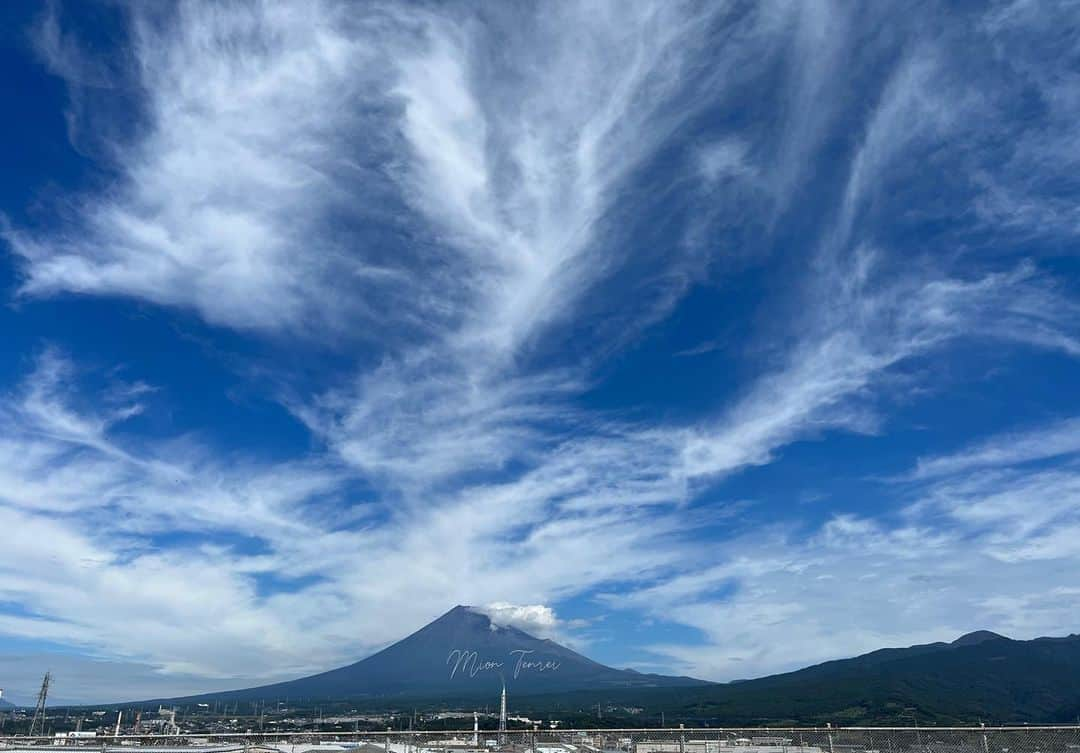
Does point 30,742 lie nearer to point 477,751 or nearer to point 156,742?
point 156,742

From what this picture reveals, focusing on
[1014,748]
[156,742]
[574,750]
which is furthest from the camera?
[156,742]

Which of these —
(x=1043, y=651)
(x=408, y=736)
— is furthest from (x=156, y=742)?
(x=1043, y=651)

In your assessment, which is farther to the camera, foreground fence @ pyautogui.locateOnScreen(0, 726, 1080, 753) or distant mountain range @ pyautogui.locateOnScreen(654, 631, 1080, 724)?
distant mountain range @ pyautogui.locateOnScreen(654, 631, 1080, 724)

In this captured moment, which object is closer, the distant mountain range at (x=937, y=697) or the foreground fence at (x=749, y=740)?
the foreground fence at (x=749, y=740)

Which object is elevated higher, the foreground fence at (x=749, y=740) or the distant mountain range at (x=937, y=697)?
the foreground fence at (x=749, y=740)

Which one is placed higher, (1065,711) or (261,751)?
(261,751)

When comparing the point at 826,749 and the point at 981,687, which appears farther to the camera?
the point at 981,687

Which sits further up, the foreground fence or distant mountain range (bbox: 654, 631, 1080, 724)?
the foreground fence

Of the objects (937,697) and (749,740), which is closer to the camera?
(749,740)

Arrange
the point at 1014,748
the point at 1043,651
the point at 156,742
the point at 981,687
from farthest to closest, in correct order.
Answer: the point at 1043,651 < the point at 981,687 < the point at 156,742 < the point at 1014,748

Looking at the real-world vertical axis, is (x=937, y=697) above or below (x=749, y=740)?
below
